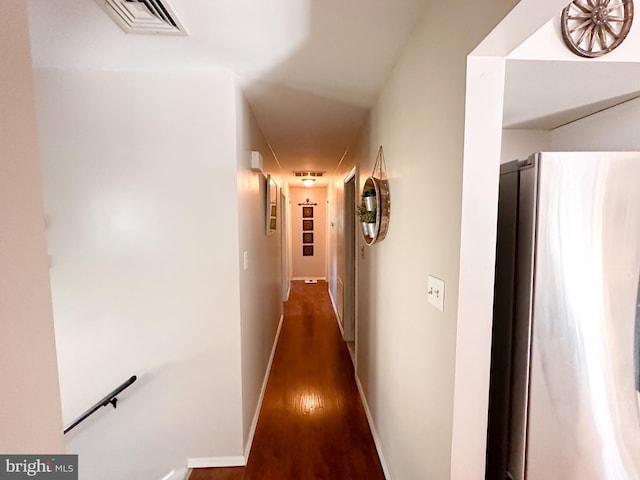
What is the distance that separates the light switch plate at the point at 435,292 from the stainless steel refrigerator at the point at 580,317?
0.27 m

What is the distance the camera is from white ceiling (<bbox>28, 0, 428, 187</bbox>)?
1133 millimetres

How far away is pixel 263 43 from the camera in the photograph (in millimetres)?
1363

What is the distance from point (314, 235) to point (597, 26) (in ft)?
20.8

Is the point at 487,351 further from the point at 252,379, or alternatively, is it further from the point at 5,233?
the point at 252,379

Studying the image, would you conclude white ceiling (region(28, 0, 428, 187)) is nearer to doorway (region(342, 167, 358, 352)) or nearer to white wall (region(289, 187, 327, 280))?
doorway (region(342, 167, 358, 352))

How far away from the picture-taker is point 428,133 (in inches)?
44.3

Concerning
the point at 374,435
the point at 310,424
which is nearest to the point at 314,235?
the point at 310,424

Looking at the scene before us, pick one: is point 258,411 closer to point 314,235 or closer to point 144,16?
point 144,16

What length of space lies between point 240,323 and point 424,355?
3.58ft

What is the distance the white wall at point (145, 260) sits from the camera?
162 centimetres

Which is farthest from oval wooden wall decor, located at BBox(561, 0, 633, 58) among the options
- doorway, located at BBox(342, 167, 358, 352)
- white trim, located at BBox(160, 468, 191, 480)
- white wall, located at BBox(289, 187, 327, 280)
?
white wall, located at BBox(289, 187, 327, 280)

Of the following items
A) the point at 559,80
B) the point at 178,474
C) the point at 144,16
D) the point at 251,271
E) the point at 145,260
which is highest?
the point at 144,16

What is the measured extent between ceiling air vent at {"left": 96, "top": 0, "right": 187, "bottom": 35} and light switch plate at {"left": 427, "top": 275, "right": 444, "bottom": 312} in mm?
1470

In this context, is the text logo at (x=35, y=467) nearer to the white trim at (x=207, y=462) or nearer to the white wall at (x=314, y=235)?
the white trim at (x=207, y=462)
